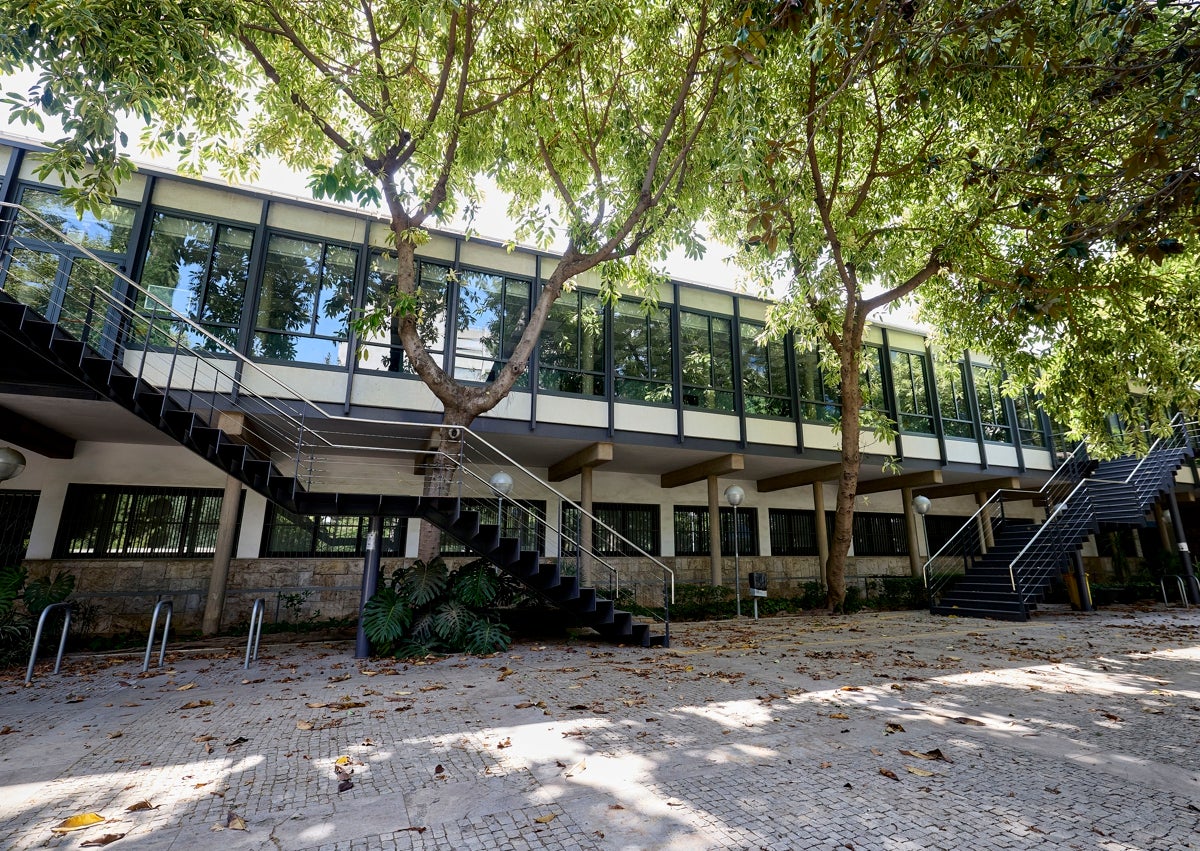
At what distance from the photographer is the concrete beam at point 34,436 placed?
33.4ft

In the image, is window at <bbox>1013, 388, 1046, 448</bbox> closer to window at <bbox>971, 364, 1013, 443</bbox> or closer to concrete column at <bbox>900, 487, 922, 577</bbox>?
window at <bbox>971, 364, 1013, 443</bbox>

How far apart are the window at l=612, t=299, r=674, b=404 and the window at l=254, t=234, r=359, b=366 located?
555 cm

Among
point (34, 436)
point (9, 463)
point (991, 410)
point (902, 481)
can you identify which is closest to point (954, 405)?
point (991, 410)

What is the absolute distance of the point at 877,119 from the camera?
36.3 feet

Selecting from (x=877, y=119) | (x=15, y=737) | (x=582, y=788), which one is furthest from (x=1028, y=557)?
(x=15, y=737)

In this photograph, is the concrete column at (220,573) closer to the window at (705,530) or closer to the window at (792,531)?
the window at (705,530)

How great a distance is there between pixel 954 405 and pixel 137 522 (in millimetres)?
20832

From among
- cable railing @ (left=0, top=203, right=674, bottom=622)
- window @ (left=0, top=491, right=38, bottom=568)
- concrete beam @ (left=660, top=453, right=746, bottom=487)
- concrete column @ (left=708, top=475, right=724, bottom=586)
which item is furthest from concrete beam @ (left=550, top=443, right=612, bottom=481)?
window @ (left=0, top=491, right=38, bottom=568)

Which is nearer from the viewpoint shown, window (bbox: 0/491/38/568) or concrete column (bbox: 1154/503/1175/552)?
window (bbox: 0/491/38/568)

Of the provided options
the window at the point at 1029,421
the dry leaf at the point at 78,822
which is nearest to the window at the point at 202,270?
the dry leaf at the point at 78,822

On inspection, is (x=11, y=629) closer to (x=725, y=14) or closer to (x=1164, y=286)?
(x=725, y=14)

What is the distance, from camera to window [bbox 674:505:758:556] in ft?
53.8

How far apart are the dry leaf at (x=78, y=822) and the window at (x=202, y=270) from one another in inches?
350

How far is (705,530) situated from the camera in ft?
55.3
